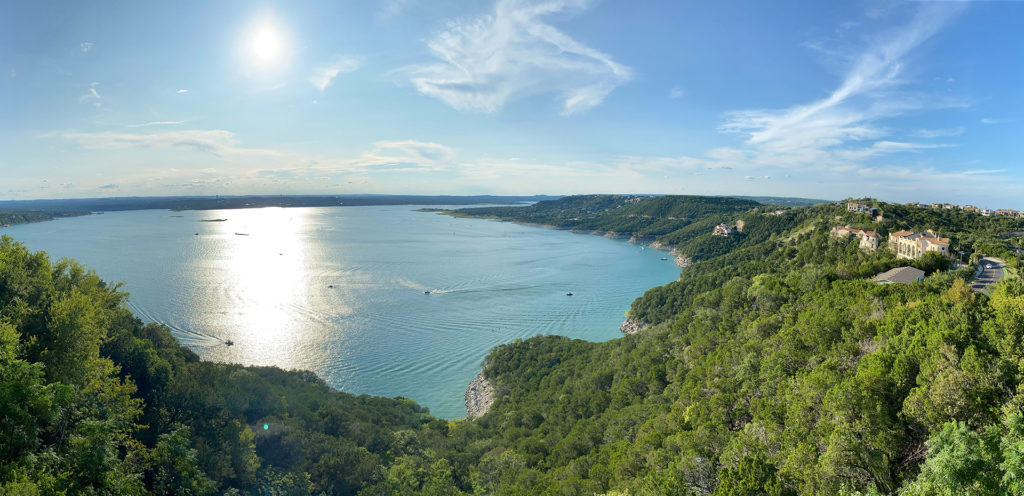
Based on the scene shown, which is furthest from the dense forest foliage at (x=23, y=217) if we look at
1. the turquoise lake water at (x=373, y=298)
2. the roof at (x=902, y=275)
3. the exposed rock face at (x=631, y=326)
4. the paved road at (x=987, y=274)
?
the paved road at (x=987, y=274)

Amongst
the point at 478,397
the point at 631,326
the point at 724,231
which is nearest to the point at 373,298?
the point at 478,397

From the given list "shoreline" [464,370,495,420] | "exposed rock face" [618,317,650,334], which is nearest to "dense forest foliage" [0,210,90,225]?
"shoreline" [464,370,495,420]

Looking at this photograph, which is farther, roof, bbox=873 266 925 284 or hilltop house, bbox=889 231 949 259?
hilltop house, bbox=889 231 949 259

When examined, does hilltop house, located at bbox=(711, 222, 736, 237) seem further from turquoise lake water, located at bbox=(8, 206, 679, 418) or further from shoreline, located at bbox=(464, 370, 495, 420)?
shoreline, located at bbox=(464, 370, 495, 420)

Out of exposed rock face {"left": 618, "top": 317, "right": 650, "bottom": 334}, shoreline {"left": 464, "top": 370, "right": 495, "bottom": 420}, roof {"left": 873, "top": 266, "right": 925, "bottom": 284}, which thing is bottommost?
shoreline {"left": 464, "top": 370, "right": 495, "bottom": 420}

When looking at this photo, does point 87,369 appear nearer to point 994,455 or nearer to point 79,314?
point 79,314

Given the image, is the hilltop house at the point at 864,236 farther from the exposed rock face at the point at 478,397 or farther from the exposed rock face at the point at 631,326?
Answer: the exposed rock face at the point at 478,397

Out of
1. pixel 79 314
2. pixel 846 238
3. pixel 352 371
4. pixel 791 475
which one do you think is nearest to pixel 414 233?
pixel 352 371
